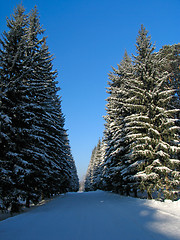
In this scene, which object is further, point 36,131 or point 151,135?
point 151,135

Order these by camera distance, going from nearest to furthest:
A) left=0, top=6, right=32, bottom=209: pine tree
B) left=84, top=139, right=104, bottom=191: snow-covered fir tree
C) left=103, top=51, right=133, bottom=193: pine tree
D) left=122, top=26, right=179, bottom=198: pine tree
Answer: left=0, top=6, right=32, bottom=209: pine tree, left=122, top=26, right=179, bottom=198: pine tree, left=103, top=51, right=133, bottom=193: pine tree, left=84, top=139, right=104, bottom=191: snow-covered fir tree

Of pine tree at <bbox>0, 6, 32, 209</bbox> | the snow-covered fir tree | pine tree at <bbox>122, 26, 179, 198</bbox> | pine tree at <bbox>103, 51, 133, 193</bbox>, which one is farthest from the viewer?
the snow-covered fir tree

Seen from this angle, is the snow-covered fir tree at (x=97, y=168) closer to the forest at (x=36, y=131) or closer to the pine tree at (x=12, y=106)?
the forest at (x=36, y=131)

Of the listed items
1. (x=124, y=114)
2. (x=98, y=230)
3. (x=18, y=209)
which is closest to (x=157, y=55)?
(x=124, y=114)

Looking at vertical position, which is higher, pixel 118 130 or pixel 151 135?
pixel 118 130

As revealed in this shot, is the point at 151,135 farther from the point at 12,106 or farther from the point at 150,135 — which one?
Result: the point at 12,106

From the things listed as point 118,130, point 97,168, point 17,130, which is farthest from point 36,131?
point 97,168

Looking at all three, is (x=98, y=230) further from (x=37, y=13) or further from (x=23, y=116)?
(x=37, y=13)

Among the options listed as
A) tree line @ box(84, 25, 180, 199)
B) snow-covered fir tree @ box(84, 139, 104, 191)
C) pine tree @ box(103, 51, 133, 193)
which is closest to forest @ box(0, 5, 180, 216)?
tree line @ box(84, 25, 180, 199)

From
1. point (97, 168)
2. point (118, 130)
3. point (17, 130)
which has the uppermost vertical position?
point (118, 130)

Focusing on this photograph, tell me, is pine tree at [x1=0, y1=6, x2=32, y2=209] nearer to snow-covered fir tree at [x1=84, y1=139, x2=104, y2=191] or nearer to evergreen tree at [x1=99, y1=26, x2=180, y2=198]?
evergreen tree at [x1=99, y1=26, x2=180, y2=198]

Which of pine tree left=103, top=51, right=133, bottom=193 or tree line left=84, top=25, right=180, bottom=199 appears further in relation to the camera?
pine tree left=103, top=51, right=133, bottom=193

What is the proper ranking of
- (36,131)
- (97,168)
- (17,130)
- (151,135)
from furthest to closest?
(97,168) < (151,135) < (36,131) < (17,130)

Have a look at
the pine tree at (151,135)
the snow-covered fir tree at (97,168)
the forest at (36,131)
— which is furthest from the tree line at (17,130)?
the snow-covered fir tree at (97,168)
